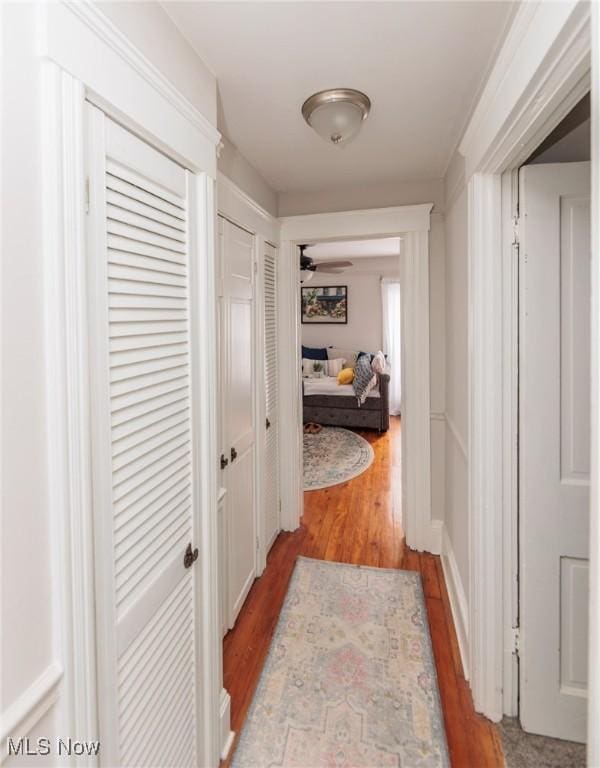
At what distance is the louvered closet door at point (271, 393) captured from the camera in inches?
107

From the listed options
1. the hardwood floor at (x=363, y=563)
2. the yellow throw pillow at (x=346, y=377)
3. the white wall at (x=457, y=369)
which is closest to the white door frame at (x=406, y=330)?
the white wall at (x=457, y=369)

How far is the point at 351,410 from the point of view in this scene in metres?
6.01

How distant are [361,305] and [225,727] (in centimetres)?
646

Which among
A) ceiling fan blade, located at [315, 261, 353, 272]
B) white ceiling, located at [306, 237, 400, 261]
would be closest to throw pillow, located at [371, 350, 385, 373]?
ceiling fan blade, located at [315, 261, 353, 272]

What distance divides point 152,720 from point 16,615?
0.63 meters

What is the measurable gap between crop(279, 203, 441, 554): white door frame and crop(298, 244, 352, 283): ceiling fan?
62 cm

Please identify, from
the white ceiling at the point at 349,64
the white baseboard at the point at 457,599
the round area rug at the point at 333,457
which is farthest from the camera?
the round area rug at the point at 333,457

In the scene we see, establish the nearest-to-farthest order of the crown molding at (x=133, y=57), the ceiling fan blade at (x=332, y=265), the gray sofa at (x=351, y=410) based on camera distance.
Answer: the crown molding at (x=133, y=57)
the ceiling fan blade at (x=332, y=265)
the gray sofa at (x=351, y=410)

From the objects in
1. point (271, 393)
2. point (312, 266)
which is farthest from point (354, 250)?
point (271, 393)

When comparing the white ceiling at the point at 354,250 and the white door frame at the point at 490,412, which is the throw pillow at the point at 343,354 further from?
the white door frame at the point at 490,412

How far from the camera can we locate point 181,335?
1276mm

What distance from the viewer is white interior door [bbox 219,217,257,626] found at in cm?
206

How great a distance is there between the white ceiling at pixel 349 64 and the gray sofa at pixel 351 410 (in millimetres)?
3849

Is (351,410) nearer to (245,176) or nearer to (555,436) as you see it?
(245,176)
